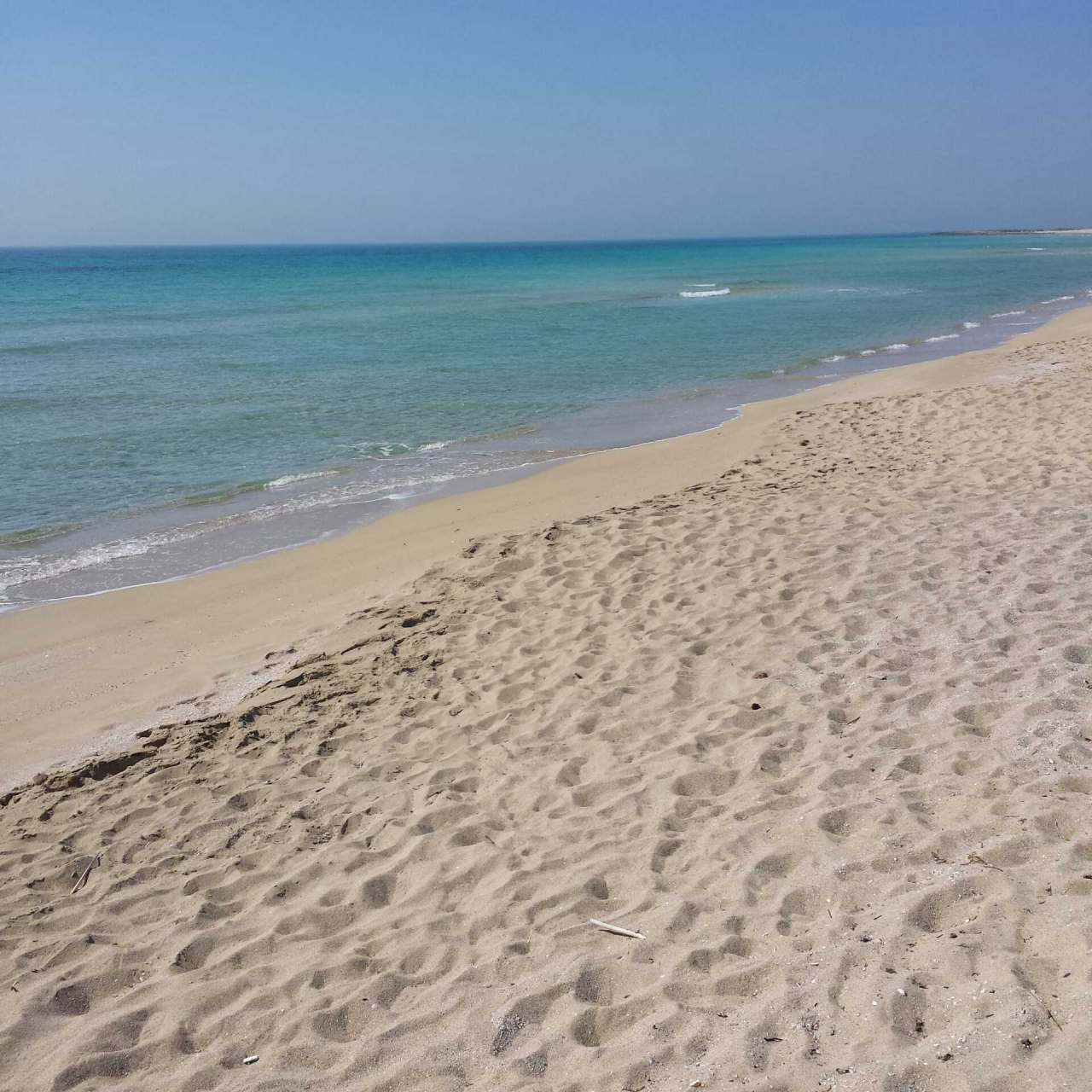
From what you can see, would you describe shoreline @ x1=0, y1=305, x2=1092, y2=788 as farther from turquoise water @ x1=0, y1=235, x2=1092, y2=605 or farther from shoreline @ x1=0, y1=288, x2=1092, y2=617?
turquoise water @ x1=0, y1=235, x2=1092, y2=605

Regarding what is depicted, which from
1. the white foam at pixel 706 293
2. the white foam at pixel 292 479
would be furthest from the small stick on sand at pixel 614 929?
the white foam at pixel 706 293

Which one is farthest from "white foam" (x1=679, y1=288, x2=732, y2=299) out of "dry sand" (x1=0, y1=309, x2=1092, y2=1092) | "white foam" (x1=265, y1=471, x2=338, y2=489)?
"dry sand" (x1=0, y1=309, x2=1092, y2=1092)

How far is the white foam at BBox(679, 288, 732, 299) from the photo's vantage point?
4289 cm

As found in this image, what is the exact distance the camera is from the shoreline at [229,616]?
20.1 feet

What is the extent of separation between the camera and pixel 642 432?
1445 centimetres

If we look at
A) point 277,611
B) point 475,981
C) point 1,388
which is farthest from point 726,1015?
point 1,388

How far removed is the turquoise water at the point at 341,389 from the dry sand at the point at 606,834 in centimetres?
299

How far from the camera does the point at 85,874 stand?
13.9ft

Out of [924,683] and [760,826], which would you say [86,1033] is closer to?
[760,826]

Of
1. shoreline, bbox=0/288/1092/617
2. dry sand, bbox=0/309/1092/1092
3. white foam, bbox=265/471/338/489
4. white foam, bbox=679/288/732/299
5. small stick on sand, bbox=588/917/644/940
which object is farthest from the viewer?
white foam, bbox=679/288/732/299

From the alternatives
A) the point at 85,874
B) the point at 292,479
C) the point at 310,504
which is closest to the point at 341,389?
the point at 292,479

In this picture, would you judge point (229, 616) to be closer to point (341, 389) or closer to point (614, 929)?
point (614, 929)

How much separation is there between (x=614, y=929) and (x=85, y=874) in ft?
7.93

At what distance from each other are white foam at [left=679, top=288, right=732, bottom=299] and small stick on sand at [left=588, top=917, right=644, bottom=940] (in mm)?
40738
